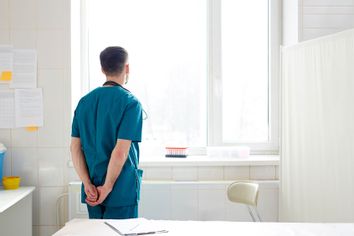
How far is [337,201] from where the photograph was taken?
2238 mm

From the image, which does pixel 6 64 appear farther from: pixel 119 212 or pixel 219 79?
pixel 219 79

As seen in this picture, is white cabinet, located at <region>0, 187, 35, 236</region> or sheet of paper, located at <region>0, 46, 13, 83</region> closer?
white cabinet, located at <region>0, 187, 35, 236</region>

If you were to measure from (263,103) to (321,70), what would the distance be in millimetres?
924

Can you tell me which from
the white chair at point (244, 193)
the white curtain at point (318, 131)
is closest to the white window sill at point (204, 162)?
the white curtain at point (318, 131)

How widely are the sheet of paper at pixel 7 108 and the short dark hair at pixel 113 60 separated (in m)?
0.89

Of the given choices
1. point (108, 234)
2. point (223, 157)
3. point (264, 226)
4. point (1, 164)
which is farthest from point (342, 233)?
point (1, 164)

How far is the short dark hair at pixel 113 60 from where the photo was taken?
214 centimetres

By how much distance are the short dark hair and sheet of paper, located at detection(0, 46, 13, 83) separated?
886 mm

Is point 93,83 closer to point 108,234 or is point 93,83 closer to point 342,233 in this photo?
point 108,234

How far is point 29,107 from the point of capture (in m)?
2.77

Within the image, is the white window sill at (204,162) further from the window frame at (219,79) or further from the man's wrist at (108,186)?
the man's wrist at (108,186)

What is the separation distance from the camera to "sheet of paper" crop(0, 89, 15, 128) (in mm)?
2754

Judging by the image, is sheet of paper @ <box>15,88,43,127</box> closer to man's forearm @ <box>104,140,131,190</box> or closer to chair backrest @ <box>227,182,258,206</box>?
man's forearm @ <box>104,140,131,190</box>

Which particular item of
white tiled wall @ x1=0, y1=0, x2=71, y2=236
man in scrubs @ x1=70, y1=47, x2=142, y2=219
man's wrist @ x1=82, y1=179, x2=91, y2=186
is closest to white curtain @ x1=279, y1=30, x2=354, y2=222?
man in scrubs @ x1=70, y1=47, x2=142, y2=219
